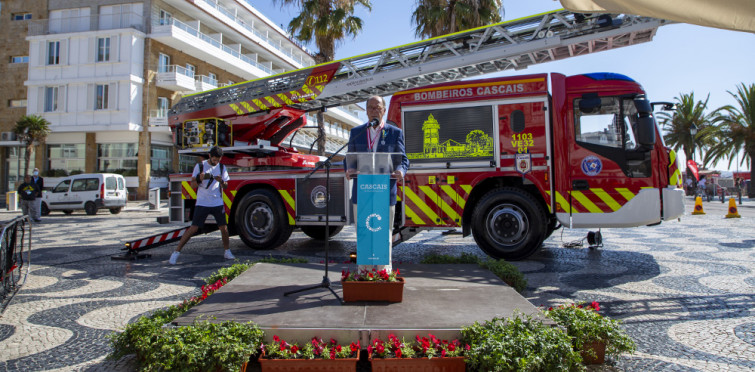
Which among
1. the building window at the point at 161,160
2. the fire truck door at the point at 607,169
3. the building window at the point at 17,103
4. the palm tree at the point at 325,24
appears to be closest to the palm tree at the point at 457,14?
the palm tree at the point at 325,24

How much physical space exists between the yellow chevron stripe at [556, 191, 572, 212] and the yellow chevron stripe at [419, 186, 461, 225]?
59.3 inches

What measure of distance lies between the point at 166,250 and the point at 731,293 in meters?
8.99

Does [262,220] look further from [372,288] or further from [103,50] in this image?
[103,50]

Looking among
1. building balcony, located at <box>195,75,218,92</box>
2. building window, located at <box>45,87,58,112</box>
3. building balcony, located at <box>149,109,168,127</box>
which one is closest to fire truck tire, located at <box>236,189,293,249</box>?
building balcony, located at <box>149,109,168,127</box>

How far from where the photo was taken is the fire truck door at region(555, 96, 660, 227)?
6.59 metres

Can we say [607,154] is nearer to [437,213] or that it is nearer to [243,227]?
[437,213]

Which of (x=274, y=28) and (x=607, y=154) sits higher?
(x=274, y=28)

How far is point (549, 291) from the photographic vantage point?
17.2 ft

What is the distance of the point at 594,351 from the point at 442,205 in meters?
4.31

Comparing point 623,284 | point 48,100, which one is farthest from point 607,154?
point 48,100

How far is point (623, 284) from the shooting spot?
5.68 metres

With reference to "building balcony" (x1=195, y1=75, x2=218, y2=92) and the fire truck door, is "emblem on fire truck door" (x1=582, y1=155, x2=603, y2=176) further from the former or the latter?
"building balcony" (x1=195, y1=75, x2=218, y2=92)

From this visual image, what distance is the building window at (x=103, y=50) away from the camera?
30.5 m

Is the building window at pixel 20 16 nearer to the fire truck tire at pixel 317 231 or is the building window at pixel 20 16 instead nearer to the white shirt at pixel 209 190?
the fire truck tire at pixel 317 231
